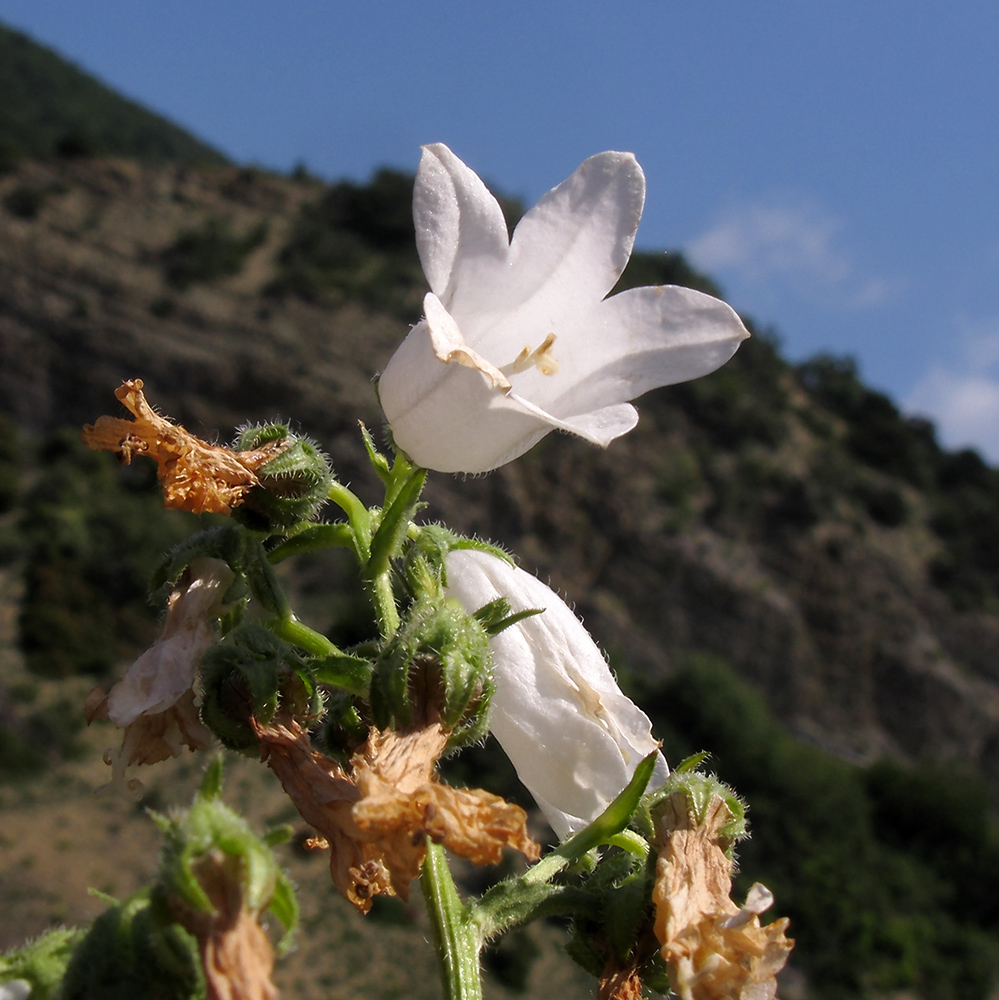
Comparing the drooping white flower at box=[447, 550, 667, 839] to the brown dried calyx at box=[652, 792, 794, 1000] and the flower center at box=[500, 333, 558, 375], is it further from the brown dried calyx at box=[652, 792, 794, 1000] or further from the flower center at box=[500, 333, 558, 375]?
the flower center at box=[500, 333, 558, 375]

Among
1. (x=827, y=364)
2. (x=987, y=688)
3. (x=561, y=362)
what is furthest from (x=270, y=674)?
(x=827, y=364)

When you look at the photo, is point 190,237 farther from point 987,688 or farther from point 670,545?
point 987,688

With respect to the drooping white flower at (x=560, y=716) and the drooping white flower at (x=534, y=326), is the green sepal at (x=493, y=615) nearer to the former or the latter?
the drooping white flower at (x=560, y=716)

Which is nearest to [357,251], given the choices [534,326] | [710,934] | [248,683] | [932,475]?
[932,475]

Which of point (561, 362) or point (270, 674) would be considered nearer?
point (270, 674)

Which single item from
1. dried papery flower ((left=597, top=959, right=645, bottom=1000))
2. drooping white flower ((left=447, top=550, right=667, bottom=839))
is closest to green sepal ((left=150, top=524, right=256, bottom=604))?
drooping white flower ((left=447, top=550, right=667, bottom=839))

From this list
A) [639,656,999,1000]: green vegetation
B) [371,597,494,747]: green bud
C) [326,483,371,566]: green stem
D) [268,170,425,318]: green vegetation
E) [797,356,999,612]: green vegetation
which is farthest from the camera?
[268,170,425,318]: green vegetation
